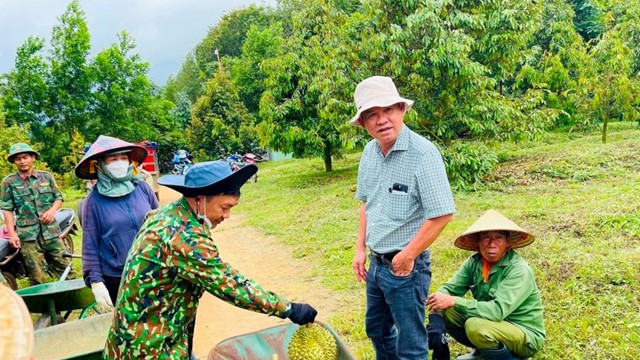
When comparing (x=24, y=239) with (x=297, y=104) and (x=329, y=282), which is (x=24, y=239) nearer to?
(x=329, y=282)

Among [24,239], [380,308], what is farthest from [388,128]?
[24,239]

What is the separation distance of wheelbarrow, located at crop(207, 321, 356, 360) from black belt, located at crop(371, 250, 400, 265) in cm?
58

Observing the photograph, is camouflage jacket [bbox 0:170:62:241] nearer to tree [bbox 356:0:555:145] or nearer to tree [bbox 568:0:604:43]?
tree [bbox 356:0:555:145]

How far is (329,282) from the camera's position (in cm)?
516

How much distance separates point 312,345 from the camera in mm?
2137

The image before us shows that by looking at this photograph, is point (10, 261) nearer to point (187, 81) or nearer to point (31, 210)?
point (31, 210)

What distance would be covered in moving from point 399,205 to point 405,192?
0.26ft

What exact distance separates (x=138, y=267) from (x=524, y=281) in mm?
2209

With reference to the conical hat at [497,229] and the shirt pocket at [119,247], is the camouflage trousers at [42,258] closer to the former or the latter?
the shirt pocket at [119,247]

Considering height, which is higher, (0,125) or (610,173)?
(0,125)

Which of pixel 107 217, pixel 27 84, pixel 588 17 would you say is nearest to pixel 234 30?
pixel 27 84

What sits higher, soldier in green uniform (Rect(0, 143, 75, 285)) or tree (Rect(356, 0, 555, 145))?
tree (Rect(356, 0, 555, 145))

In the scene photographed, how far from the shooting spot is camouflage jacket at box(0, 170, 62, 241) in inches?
193

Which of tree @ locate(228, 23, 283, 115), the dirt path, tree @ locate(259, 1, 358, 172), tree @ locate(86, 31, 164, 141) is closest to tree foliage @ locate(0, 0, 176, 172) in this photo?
tree @ locate(86, 31, 164, 141)
